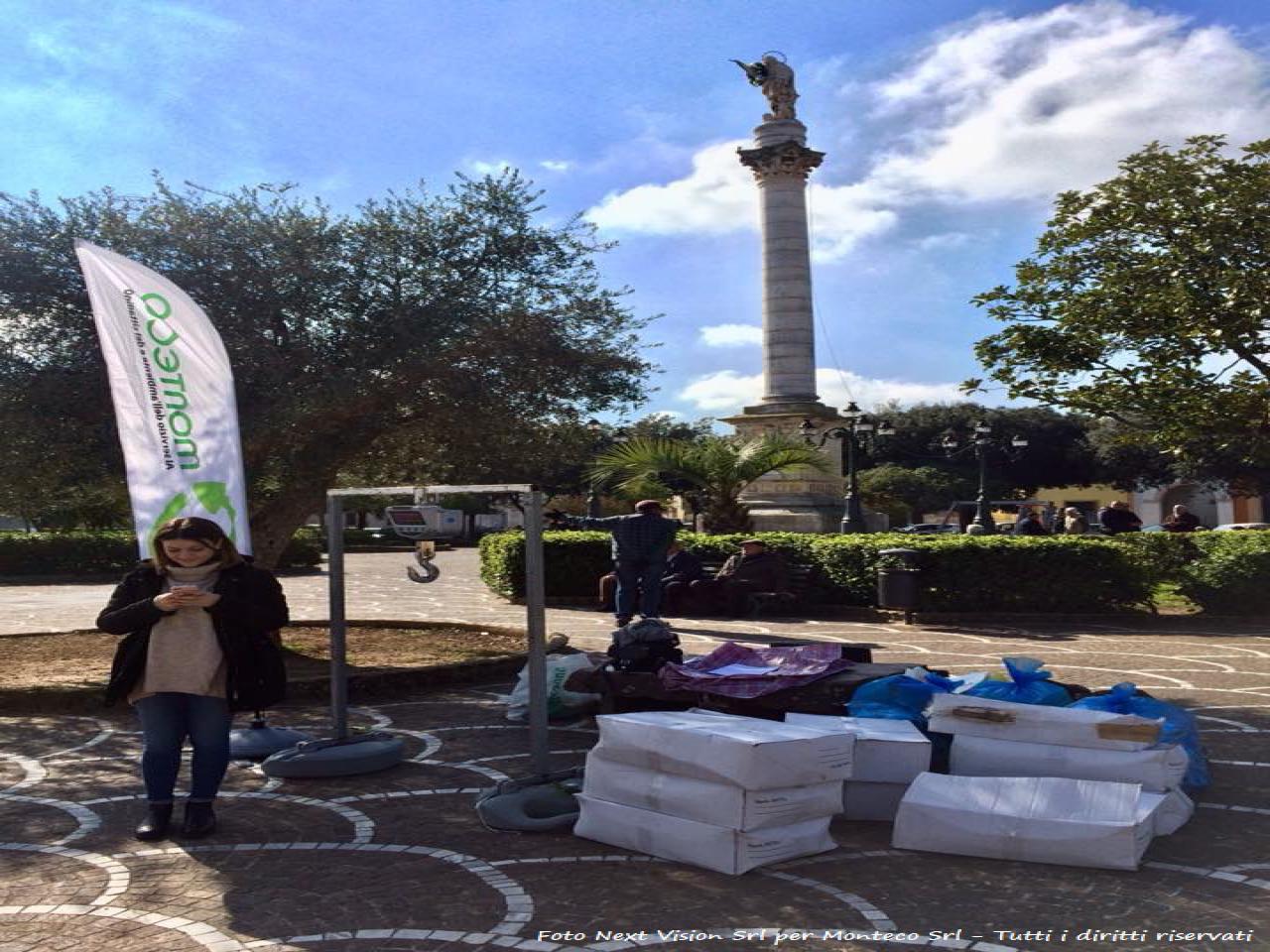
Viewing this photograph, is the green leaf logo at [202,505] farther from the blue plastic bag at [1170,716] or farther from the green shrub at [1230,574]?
the green shrub at [1230,574]

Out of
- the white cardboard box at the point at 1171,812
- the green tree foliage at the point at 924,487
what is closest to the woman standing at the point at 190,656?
the white cardboard box at the point at 1171,812

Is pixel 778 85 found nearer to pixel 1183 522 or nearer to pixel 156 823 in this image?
pixel 1183 522

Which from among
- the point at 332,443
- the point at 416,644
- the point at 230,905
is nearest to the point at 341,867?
the point at 230,905

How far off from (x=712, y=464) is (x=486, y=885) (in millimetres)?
14090

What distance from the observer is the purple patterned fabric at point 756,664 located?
640 centimetres

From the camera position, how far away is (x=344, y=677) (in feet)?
21.6

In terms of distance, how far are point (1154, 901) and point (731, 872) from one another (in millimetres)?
1532

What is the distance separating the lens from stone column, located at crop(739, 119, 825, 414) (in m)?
28.9

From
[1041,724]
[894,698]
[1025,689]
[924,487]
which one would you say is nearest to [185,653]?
[894,698]

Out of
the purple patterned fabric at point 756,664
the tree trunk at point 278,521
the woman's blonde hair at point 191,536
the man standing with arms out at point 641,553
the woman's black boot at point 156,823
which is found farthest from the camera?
the man standing with arms out at point 641,553

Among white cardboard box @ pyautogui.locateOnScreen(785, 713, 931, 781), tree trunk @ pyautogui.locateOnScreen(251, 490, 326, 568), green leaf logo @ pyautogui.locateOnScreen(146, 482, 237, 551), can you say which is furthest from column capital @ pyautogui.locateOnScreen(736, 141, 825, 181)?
white cardboard box @ pyautogui.locateOnScreen(785, 713, 931, 781)

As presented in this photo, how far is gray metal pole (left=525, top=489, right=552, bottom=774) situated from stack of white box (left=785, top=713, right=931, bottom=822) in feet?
4.55

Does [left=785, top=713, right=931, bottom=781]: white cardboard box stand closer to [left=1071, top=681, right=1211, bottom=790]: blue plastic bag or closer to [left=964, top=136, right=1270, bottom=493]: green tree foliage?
[left=1071, top=681, right=1211, bottom=790]: blue plastic bag

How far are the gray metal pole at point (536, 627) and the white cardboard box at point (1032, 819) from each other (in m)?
1.77
